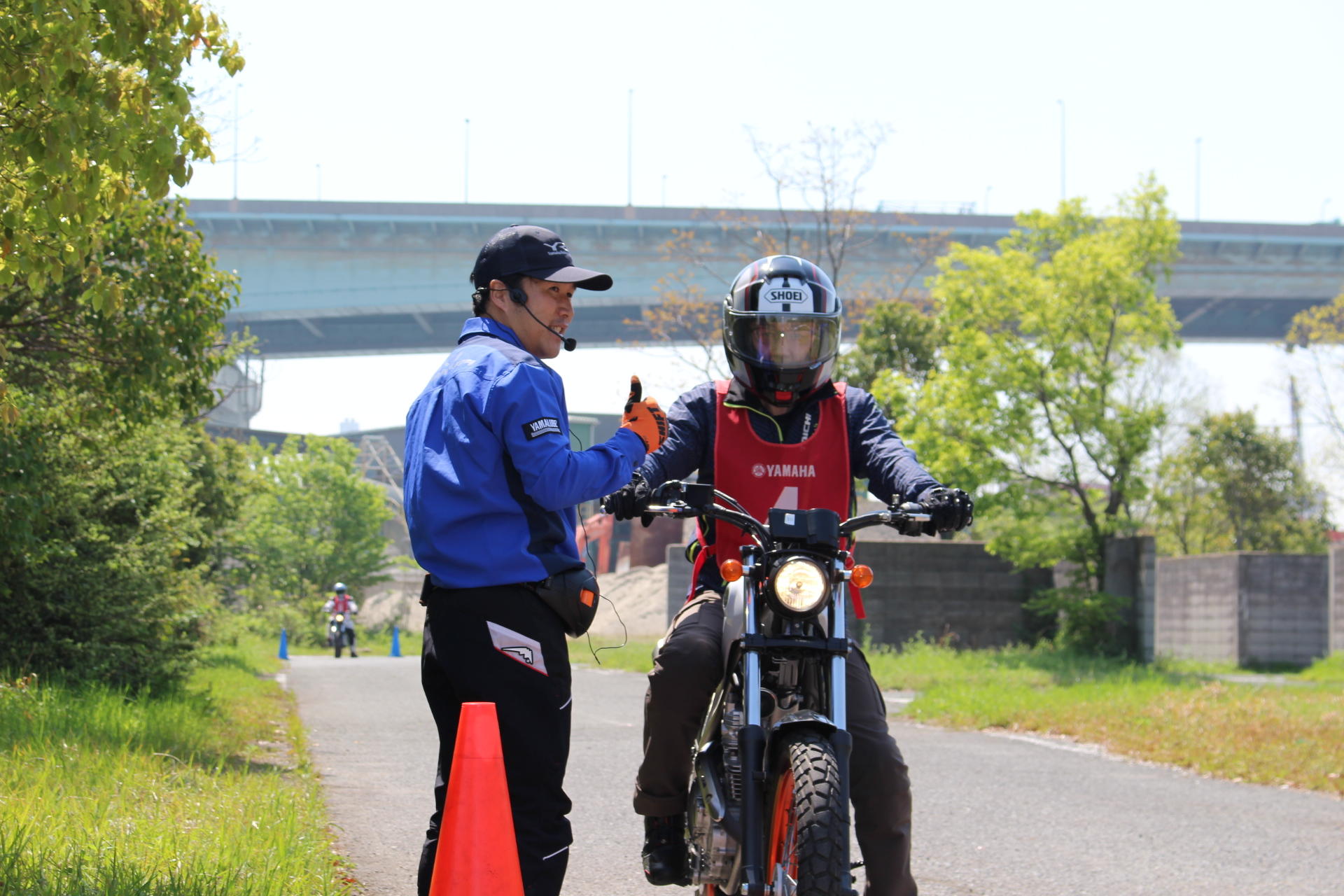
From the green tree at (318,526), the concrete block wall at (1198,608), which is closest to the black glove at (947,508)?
the concrete block wall at (1198,608)

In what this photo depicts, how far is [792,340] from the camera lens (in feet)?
14.8

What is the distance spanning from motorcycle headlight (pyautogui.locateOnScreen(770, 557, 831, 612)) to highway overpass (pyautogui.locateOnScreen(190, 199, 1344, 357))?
4737 centimetres

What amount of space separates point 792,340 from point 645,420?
2.69 ft

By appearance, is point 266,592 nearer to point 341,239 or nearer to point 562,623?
point 341,239

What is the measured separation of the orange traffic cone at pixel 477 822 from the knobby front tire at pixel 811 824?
0.68 metres

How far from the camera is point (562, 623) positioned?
3756 mm

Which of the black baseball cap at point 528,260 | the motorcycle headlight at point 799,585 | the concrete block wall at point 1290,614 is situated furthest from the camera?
the concrete block wall at point 1290,614

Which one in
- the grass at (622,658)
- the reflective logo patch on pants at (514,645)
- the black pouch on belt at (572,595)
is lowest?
the grass at (622,658)

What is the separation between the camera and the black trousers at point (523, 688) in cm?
363

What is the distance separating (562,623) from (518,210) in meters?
53.3

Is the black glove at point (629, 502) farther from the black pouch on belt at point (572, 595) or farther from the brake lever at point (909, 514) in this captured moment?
the brake lever at point (909, 514)

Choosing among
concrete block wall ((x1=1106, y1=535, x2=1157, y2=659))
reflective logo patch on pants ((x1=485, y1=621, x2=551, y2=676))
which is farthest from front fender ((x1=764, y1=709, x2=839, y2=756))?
concrete block wall ((x1=1106, y1=535, x2=1157, y2=659))

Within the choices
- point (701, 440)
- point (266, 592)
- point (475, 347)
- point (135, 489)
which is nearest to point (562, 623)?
point (475, 347)

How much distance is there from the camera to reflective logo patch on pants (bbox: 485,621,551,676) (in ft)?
11.9
